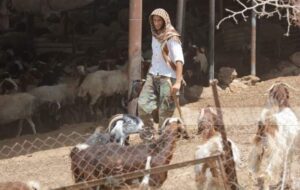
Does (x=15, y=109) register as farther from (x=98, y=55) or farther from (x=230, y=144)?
(x=230, y=144)

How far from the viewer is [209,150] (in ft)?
18.0

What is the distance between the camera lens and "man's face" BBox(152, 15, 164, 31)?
7.36m

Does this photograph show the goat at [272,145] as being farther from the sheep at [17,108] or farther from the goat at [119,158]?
the sheep at [17,108]

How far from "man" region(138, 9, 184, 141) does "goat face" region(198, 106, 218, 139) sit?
1617 mm

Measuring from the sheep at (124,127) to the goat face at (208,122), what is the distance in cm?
138

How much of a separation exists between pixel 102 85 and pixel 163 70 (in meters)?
5.03

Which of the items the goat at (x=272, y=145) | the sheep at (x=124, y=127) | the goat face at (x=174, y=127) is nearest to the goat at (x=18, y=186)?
the goat face at (x=174, y=127)

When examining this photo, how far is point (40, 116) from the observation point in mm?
11859

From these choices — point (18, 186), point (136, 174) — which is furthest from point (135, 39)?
point (136, 174)

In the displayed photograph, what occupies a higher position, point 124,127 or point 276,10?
point 276,10

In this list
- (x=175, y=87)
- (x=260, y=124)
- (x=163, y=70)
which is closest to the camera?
(x=260, y=124)

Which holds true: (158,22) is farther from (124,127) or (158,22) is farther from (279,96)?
(279,96)

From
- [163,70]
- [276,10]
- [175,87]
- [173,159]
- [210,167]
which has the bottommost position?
[173,159]

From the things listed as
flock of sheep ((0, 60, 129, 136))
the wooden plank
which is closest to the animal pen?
the wooden plank
